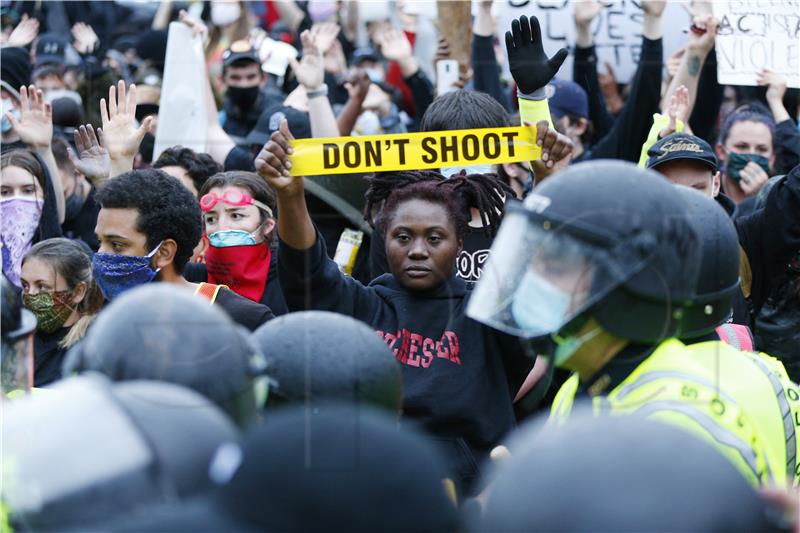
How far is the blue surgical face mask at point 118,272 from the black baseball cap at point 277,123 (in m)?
2.18

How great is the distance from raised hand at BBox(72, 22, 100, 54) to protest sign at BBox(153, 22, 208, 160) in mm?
4133

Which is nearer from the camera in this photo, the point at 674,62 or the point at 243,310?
the point at 243,310

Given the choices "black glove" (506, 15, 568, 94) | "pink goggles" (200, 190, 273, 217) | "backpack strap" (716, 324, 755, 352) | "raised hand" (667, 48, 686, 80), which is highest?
"raised hand" (667, 48, 686, 80)

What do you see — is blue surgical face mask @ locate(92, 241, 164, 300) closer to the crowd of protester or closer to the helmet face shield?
the crowd of protester

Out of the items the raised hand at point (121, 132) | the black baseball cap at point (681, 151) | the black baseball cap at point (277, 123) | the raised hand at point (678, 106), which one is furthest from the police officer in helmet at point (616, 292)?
the black baseball cap at point (277, 123)

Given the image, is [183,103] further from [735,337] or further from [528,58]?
[735,337]

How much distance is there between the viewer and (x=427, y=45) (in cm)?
1120

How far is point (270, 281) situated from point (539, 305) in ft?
8.90

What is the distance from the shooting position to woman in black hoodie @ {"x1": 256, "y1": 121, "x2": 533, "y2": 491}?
410 cm

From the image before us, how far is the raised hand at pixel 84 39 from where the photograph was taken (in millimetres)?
11312

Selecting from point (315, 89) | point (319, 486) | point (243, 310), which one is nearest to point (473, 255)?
point (243, 310)

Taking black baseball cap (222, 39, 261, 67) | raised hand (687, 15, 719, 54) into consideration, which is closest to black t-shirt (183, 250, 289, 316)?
raised hand (687, 15, 719, 54)

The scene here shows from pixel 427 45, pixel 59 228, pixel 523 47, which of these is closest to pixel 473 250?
pixel 523 47

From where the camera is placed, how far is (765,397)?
130 inches
